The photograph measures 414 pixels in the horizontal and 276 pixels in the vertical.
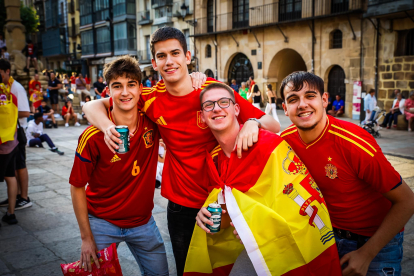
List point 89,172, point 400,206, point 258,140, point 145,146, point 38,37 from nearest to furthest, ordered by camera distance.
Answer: point 400,206
point 258,140
point 89,172
point 145,146
point 38,37

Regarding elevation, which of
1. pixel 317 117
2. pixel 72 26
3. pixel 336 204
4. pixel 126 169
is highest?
Result: pixel 72 26

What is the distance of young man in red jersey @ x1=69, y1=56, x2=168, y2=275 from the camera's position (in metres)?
2.76

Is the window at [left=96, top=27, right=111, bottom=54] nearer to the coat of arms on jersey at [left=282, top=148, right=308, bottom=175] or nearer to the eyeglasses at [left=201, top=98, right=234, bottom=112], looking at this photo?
the eyeglasses at [left=201, top=98, right=234, bottom=112]

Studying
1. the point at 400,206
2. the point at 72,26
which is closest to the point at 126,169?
the point at 400,206

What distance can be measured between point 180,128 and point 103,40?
3928cm

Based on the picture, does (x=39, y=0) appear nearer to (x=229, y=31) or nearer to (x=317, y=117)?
(x=229, y=31)

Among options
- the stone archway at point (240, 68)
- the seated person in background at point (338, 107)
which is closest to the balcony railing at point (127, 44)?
the stone archway at point (240, 68)

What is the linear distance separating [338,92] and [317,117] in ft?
61.7

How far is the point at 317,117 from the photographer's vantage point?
8.29 ft

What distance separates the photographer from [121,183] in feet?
9.59

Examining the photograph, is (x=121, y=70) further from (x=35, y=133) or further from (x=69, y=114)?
(x=69, y=114)

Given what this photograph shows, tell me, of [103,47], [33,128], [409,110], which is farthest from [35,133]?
[103,47]

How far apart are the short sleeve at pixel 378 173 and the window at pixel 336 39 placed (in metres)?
19.1

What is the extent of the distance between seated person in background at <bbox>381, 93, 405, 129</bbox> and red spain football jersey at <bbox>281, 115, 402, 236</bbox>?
46.3ft
